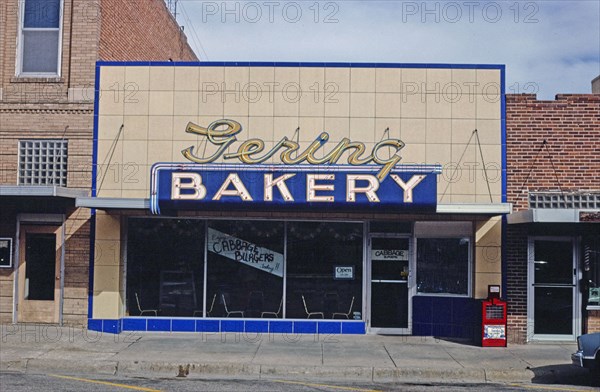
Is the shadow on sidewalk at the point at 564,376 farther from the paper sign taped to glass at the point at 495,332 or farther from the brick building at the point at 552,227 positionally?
the brick building at the point at 552,227

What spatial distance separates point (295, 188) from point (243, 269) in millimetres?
2825

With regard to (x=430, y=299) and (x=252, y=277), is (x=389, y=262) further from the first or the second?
(x=252, y=277)

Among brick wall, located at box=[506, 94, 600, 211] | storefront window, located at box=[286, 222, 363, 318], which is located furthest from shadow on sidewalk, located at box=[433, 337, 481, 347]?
brick wall, located at box=[506, 94, 600, 211]

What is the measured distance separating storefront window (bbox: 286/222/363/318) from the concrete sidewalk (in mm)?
716

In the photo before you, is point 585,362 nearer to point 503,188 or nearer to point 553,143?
point 503,188

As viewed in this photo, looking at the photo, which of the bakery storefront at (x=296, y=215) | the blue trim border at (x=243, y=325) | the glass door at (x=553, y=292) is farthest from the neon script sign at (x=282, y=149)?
the glass door at (x=553, y=292)

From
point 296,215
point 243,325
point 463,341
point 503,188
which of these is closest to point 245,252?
point 296,215

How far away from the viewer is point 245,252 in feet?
57.2

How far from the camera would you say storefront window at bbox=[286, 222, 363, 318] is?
1736 centimetres

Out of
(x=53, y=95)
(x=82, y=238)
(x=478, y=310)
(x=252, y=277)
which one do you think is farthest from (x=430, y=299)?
(x=53, y=95)

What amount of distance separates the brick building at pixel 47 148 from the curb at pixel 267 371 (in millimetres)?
3631

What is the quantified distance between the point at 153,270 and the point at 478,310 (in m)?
7.28

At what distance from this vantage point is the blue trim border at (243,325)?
17.2m

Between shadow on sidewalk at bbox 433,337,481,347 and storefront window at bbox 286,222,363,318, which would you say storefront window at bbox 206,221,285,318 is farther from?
shadow on sidewalk at bbox 433,337,481,347
